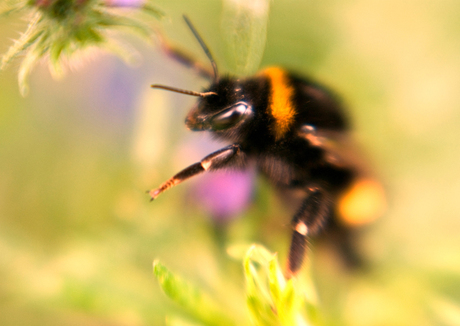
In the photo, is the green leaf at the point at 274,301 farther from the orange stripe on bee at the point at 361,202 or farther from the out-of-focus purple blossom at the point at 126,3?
the out-of-focus purple blossom at the point at 126,3

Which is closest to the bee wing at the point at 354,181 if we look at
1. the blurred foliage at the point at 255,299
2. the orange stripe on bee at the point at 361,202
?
the orange stripe on bee at the point at 361,202

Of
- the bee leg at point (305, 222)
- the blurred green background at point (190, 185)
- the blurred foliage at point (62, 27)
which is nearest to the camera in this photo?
the blurred foliage at point (62, 27)

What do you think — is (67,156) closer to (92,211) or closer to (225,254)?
(92,211)

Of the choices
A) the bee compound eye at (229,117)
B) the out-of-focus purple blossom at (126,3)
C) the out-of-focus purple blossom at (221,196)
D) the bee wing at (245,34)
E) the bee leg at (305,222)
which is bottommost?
the out-of-focus purple blossom at (221,196)

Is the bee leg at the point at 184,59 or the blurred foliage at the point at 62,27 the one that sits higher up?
the blurred foliage at the point at 62,27

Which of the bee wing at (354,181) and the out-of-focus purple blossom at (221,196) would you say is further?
the out-of-focus purple blossom at (221,196)

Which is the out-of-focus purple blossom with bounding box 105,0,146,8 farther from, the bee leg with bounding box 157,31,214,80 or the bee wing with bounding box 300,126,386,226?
the bee wing with bounding box 300,126,386,226

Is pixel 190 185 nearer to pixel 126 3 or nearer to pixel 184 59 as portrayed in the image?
pixel 184 59

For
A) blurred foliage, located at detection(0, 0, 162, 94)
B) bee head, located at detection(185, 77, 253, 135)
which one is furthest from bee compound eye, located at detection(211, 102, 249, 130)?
blurred foliage, located at detection(0, 0, 162, 94)
